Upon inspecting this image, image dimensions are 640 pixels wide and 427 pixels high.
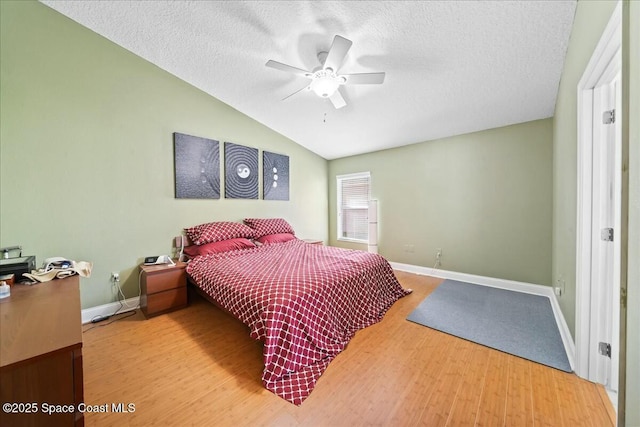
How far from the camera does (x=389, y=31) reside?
197 centimetres

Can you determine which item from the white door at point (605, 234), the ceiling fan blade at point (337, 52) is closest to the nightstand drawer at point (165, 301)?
the ceiling fan blade at point (337, 52)

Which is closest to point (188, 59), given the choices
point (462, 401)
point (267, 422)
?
point (267, 422)

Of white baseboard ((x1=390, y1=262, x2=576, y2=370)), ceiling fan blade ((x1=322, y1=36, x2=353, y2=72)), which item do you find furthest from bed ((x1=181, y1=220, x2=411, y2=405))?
ceiling fan blade ((x1=322, y1=36, x2=353, y2=72))

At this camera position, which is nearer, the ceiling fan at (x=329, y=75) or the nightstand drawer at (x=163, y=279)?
the ceiling fan at (x=329, y=75)

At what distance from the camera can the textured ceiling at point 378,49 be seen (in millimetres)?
1825

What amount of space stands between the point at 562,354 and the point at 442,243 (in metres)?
2.04

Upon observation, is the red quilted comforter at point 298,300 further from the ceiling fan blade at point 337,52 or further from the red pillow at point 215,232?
the ceiling fan blade at point 337,52

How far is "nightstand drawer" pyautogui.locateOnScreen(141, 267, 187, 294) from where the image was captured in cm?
241

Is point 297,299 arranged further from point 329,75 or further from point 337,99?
point 337,99

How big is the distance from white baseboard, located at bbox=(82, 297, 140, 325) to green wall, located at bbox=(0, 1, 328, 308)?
6cm

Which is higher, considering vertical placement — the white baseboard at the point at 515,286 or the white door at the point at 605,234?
the white door at the point at 605,234

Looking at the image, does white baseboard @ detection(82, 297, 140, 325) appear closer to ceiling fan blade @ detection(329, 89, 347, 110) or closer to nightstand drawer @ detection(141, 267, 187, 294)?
nightstand drawer @ detection(141, 267, 187, 294)

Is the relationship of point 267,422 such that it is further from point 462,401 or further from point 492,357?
point 492,357

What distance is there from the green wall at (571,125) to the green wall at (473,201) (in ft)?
2.50
